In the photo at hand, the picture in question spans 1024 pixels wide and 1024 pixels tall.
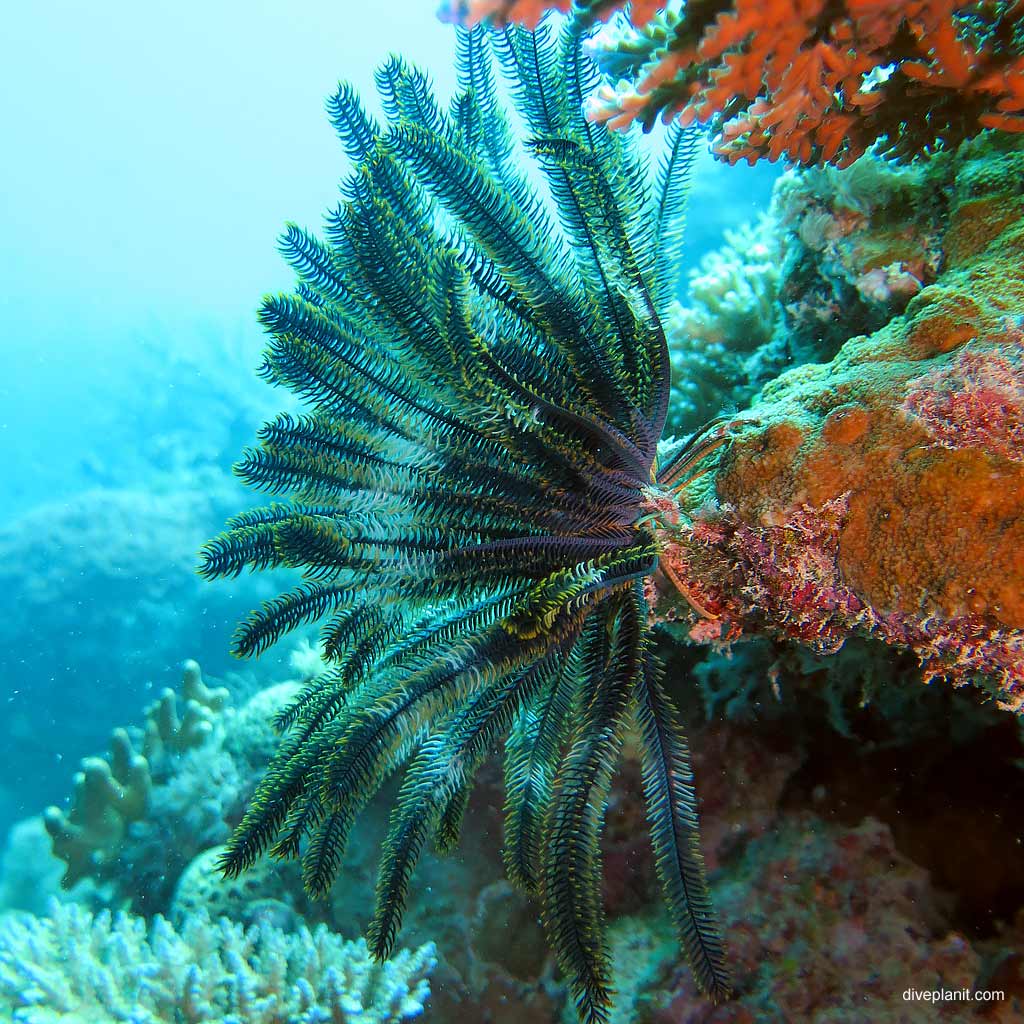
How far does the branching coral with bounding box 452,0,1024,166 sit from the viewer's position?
87.7 inches

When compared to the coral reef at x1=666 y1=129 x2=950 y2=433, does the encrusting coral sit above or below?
below

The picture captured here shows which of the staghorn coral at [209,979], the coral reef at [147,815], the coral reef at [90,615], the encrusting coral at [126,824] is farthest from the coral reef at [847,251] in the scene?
the coral reef at [90,615]

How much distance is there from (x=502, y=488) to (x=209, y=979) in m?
3.99

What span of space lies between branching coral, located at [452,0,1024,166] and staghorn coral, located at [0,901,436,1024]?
484 centimetres

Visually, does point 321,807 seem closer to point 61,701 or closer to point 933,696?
point 933,696

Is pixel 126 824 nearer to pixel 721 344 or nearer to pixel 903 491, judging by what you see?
pixel 721 344

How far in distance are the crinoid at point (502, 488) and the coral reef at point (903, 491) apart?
0.40 meters

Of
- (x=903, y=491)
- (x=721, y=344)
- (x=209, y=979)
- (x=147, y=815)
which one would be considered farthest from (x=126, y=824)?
(x=903, y=491)

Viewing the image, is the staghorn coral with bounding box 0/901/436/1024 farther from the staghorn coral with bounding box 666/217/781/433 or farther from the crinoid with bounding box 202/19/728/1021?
the staghorn coral with bounding box 666/217/781/433

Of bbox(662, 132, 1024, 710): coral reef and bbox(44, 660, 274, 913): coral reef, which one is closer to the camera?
bbox(662, 132, 1024, 710): coral reef

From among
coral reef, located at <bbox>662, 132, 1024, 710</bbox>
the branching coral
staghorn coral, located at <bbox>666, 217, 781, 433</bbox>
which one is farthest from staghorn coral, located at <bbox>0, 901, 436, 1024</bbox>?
the branching coral

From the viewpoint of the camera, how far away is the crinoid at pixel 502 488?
2.46 meters

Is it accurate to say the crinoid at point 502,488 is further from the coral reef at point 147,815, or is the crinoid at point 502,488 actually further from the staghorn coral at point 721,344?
the coral reef at point 147,815

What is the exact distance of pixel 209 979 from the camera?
4242 mm
